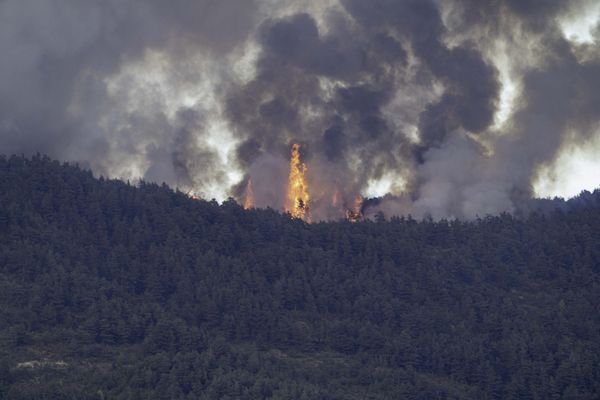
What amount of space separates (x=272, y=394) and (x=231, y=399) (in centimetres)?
808

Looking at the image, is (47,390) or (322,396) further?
(322,396)

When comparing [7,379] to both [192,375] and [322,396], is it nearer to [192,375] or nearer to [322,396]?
[192,375]

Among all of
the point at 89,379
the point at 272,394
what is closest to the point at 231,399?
the point at 272,394

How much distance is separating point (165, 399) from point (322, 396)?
25.6 m

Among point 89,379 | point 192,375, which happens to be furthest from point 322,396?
point 89,379

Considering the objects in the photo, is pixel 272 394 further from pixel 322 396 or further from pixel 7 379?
pixel 7 379

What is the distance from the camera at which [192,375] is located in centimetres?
19750

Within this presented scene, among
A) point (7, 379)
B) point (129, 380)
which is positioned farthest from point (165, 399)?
point (7, 379)

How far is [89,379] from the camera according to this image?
193500 mm

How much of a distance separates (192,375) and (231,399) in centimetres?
986

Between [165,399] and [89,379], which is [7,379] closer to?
[89,379]

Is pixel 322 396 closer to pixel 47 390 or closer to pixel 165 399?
pixel 165 399

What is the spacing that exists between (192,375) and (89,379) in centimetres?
1611

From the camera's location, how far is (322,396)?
199 metres
